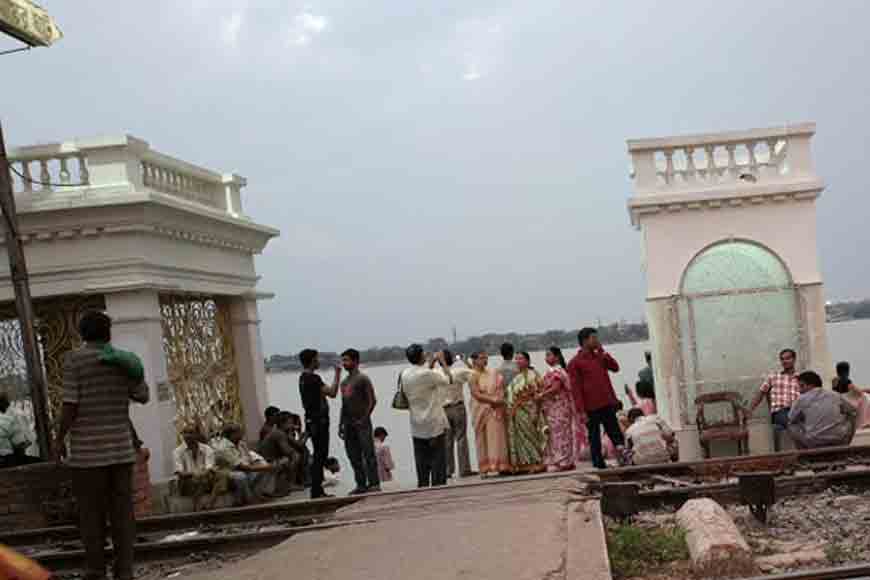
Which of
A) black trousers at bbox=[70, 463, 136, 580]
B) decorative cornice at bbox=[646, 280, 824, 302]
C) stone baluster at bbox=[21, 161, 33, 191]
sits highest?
stone baluster at bbox=[21, 161, 33, 191]

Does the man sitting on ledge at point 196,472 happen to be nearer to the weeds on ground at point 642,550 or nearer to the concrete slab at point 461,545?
the concrete slab at point 461,545

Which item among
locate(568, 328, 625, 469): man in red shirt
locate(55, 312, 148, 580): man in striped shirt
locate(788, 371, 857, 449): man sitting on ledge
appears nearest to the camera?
locate(55, 312, 148, 580): man in striped shirt

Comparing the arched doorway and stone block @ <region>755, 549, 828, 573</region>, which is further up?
the arched doorway

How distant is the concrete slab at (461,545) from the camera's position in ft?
18.9

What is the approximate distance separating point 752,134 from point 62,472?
31.9 ft

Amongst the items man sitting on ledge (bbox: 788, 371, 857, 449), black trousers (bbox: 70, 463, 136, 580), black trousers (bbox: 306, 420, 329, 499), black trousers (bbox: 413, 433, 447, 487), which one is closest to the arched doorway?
man sitting on ledge (bbox: 788, 371, 857, 449)

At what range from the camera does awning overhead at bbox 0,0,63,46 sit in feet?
37.6

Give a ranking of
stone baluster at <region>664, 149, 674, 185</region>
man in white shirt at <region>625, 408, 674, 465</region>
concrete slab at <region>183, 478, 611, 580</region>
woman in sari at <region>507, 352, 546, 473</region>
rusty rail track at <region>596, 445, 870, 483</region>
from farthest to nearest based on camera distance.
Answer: stone baluster at <region>664, 149, 674, 185</region> < woman in sari at <region>507, 352, 546, 473</region> < man in white shirt at <region>625, 408, 674, 465</region> < rusty rail track at <region>596, 445, 870, 483</region> < concrete slab at <region>183, 478, 611, 580</region>

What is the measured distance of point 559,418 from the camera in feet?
40.9

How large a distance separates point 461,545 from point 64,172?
8.69 metres

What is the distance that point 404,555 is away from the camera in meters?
6.37

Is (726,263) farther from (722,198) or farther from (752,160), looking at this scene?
(752,160)

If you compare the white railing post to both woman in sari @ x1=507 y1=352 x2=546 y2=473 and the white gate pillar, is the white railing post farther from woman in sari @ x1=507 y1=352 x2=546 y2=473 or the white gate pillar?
woman in sari @ x1=507 y1=352 x2=546 y2=473

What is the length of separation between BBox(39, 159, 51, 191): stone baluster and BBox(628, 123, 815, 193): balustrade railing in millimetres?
7497
